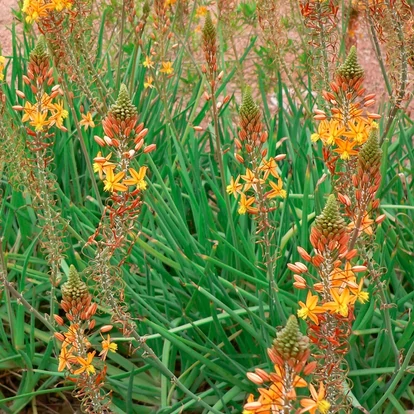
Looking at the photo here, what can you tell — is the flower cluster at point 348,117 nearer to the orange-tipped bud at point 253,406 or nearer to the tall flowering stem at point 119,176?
the tall flowering stem at point 119,176

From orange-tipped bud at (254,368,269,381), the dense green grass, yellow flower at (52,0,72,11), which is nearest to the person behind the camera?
orange-tipped bud at (254,368,269,381)

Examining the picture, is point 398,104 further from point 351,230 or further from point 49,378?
point 49,378

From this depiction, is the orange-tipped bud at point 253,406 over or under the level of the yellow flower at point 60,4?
under

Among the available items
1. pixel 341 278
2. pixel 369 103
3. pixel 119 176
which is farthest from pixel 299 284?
pixel 369 103

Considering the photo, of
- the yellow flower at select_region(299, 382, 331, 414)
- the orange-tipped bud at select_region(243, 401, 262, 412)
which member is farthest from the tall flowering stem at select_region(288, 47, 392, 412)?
the orange-tipped bud at select_region(243, 401, 262, 412)

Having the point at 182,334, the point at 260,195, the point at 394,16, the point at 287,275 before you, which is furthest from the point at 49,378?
the point at 394,16

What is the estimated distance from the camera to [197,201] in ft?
12.5

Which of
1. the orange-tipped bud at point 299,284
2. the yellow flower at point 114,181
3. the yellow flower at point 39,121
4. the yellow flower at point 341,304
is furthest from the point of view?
the yellow flower at point 39,121

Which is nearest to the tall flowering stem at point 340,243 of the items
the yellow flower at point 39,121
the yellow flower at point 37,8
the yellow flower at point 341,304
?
the yellow flower at point 341,304

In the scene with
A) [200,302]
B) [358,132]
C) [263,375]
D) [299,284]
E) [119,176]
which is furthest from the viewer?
[200,302]

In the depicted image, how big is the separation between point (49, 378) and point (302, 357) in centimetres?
196

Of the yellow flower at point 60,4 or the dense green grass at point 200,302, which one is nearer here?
the yellow flower at point 60,4

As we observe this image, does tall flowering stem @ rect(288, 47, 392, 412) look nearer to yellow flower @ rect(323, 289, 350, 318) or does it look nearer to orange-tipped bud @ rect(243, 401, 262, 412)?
yellow flower @ rect(323, 289, 350, 318)

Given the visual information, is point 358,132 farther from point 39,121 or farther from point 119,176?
point 39,121
